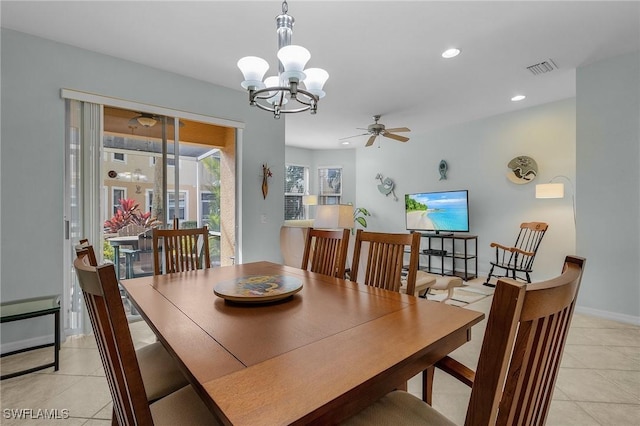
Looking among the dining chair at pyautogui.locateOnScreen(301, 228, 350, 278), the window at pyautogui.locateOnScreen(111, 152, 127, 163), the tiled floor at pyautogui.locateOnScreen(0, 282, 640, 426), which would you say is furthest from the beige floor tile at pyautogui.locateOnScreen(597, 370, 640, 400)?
the window at pyautogui.locateOnScreen(111, 152, 127, 163)

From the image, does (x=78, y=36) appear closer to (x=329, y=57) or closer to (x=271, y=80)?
(x=271, y=80)

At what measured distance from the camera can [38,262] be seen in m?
2.61

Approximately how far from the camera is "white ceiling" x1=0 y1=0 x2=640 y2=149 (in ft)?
7.40

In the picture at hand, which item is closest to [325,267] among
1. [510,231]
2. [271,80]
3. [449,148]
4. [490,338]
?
[271,80]

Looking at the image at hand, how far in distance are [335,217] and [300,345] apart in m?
2.54

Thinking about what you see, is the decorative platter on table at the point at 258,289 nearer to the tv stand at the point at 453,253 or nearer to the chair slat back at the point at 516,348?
the chair slat back at the point at 516,348

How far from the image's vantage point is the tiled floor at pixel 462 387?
1.70m

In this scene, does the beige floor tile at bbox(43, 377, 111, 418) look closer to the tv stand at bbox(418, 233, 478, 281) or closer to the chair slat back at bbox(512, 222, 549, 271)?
the tv stand at bbox(418, 233, 478, 281)

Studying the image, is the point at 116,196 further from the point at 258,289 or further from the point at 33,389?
the point at 258,289

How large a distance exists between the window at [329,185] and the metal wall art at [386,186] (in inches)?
47.4

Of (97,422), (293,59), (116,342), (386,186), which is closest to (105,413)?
(97,422)

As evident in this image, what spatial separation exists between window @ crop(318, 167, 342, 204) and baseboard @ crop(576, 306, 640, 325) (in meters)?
5.26

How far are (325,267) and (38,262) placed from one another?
2.53m

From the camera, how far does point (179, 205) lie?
3.51 m
